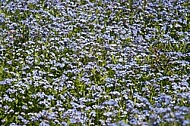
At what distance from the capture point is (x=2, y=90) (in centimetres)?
661

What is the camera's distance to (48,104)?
6.11 metres

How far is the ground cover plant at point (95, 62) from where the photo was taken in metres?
5.85

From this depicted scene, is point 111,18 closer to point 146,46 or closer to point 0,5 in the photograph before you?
point 146,46

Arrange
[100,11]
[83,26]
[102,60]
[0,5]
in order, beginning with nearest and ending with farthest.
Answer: [102,60] → [83,26] → [100,11] → [0,5]

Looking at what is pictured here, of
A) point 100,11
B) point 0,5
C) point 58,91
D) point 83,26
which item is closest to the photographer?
point 58,91

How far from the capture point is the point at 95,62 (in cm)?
707

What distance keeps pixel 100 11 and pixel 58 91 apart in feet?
8.98

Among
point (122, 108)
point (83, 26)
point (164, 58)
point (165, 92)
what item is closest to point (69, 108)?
point (122, 108)

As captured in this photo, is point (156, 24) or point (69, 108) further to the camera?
point (156, 24)

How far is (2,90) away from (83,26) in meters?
2.15

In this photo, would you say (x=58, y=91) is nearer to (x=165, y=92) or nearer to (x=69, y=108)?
(x=69, y=108)

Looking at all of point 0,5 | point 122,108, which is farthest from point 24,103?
point 0,5

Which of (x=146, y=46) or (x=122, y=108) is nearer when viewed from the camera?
(x=122, y=108)

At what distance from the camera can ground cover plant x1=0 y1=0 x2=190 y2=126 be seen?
5848 millimetres
